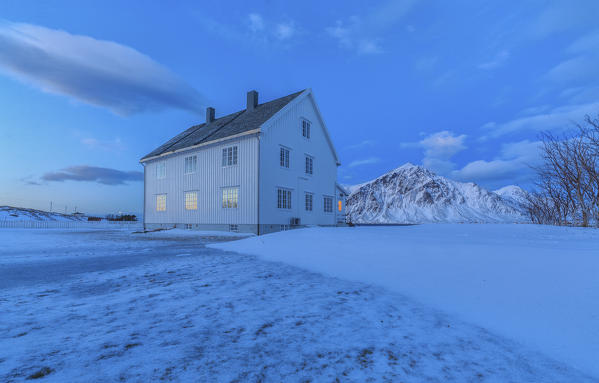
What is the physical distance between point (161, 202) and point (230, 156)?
26.3 ft

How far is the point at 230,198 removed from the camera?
16.0m

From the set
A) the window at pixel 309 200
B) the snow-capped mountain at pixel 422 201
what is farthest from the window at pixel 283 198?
the snow-capped mountain at pixel 422 201

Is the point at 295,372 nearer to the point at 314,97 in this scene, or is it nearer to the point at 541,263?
the point at 541,263

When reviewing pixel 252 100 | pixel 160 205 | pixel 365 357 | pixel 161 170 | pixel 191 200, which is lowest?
pixel 365 357

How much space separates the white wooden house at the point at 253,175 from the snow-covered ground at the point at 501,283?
9.48 meters

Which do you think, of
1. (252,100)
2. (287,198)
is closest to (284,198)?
(287,198)

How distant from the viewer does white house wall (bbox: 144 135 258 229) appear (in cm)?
→ 1512

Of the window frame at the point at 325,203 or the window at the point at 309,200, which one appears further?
the window frame at the point at 325,203

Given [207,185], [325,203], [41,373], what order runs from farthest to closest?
[325,203], [207,185], [41,373]

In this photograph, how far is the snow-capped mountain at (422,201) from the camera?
110312 millimetres

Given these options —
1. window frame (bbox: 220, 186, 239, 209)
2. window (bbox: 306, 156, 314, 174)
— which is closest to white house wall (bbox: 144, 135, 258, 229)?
window frame (bbox: 220, 186, 239, 209)

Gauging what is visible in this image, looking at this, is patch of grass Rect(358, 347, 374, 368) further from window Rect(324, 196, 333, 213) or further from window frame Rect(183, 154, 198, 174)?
window Rect(324, 196, 333, 213)

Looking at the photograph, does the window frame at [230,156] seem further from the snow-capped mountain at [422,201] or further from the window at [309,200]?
the snow-capped mountain at [422,201]

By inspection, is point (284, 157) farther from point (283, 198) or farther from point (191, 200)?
point (191, 200)
